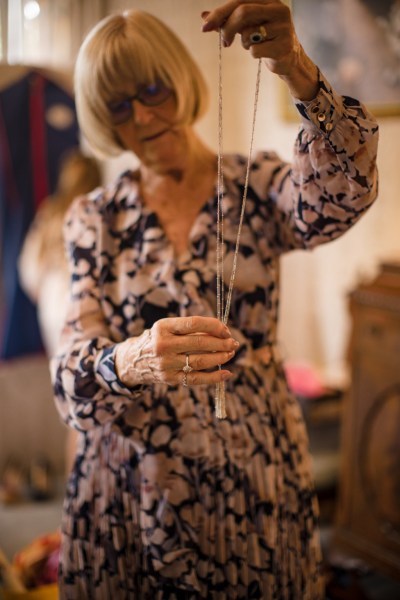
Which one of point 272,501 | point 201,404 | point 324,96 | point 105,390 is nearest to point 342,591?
point 272,501

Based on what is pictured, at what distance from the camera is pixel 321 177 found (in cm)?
72

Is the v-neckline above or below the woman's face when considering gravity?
below

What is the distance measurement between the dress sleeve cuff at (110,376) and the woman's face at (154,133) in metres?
0.28

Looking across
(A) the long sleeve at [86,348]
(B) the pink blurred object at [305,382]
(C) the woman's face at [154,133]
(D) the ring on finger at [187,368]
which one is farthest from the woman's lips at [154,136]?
(B) the pink blurred object at [305,382]

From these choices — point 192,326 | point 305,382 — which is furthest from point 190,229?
point 305,382

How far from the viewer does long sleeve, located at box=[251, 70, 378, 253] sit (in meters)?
0.67

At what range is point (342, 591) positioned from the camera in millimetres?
1627

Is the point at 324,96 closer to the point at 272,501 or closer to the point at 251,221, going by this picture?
the point at 251,221

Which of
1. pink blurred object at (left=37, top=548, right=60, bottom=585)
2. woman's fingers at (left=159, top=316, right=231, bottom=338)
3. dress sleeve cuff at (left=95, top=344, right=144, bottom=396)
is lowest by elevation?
pink blurred object at (left=37, top=548, right=60, bottom=585)

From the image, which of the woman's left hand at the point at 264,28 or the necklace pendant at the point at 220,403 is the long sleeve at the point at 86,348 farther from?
the woman's left hand at the point at 264,28

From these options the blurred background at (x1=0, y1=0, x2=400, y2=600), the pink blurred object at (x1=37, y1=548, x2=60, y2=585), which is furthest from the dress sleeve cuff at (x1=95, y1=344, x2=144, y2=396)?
the pink blurred object at (x1=37, y1=548, x2=60, y2=585)

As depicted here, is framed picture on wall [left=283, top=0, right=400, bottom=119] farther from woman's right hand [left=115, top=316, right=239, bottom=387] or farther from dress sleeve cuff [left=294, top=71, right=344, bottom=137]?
woman's right hand [left=115, top=316, right=239, bottom=387]

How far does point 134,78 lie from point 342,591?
1.46 m

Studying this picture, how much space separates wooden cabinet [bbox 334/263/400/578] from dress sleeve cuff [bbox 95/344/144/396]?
1.24 metres
